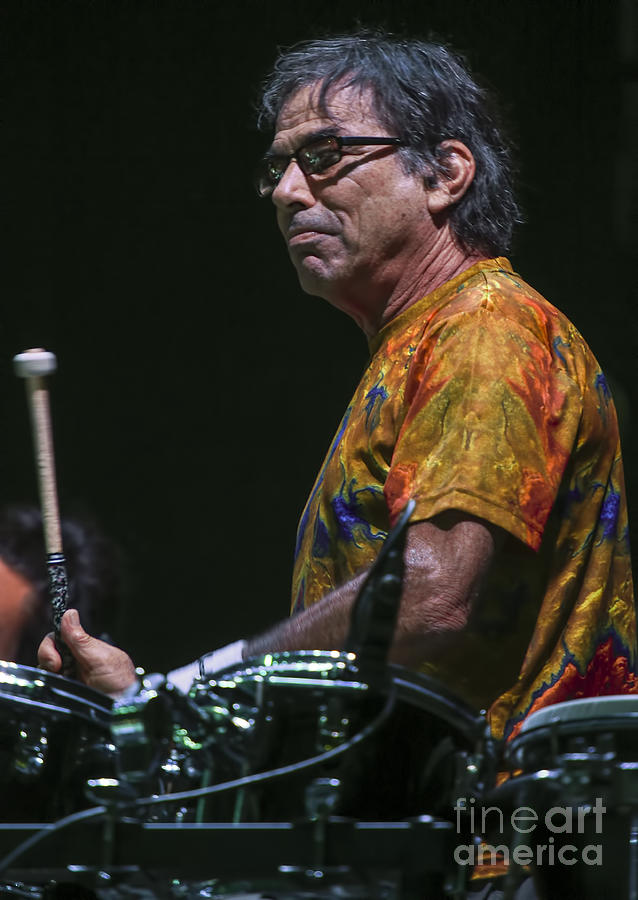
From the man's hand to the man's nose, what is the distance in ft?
2.48

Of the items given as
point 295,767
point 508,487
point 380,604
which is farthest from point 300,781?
point 508,487

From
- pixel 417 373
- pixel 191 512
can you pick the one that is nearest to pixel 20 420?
pixel 191 512

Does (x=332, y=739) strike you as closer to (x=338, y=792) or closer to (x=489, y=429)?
Result: (x=338, y=792)

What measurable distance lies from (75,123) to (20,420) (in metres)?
0.79

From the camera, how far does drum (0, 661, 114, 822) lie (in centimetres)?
158

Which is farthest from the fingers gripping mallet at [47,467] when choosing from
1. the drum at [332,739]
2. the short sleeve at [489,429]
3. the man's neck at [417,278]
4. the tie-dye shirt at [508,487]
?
the drum at [332,739]

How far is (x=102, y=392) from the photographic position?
3709mm

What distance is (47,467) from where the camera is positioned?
223 centimetres

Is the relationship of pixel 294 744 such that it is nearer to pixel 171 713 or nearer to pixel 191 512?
pixel 171 713

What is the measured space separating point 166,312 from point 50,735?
2235 mm

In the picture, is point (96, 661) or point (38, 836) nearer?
point (38, 836)

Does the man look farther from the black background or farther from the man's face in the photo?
the black background

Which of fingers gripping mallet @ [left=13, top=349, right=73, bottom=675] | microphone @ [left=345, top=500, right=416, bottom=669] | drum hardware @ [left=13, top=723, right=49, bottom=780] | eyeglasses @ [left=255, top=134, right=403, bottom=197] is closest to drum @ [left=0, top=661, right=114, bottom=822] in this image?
drum hardware @ [left=13, top=723, right=49, bottom=780]

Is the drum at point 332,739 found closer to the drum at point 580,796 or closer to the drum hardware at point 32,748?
the drum at point 580,796
